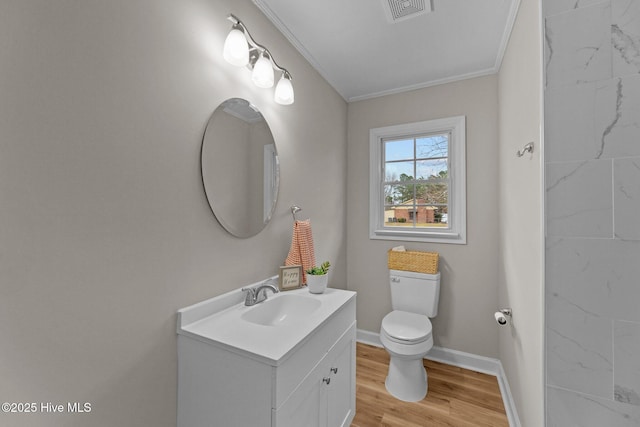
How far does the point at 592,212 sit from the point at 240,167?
4.66 ft

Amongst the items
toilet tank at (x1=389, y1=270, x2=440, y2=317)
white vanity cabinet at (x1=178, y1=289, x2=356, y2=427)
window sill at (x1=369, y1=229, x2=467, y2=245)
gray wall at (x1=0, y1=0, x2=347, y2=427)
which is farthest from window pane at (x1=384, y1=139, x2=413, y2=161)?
white vanity cabinet at (x1=178, y1=289, x2=356, y2=427)

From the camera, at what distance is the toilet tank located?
6.99 ft

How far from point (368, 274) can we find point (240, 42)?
213cm

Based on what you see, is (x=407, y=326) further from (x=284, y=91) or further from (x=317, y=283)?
(x=284, y=91)

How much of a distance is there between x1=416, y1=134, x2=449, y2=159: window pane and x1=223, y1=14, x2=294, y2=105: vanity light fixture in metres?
1.43

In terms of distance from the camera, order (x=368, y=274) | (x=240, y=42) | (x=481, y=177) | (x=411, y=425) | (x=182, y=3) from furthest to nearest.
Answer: (x=368, y=274) < (x=481, y=177) < (x=411, y=425) < (x=240, y=42) < (x=182, y=3)

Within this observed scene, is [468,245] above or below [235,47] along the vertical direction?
below

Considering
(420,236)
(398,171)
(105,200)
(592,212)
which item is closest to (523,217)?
(592,212)

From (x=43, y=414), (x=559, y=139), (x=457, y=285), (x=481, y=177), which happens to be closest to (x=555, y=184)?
(x=559, y=139)

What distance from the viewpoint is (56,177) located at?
0.72 metres

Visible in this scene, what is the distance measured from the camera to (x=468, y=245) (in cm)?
220

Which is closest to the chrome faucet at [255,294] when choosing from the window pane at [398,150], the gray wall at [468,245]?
the gray wall at [468,245]

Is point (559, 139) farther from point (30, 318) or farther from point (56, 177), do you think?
point (30, 318)

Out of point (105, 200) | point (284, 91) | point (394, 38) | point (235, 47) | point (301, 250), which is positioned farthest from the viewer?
point (394, 38)
